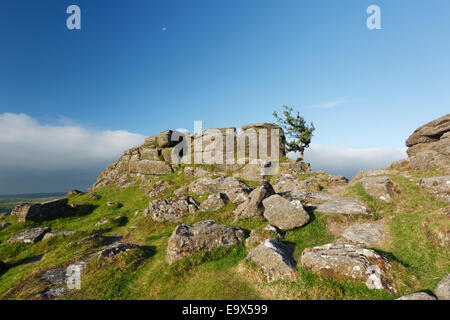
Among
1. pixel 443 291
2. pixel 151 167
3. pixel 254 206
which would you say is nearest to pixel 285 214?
pixel 254 206

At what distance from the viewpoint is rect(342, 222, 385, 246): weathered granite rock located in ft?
45.1

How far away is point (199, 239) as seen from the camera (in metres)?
14.5

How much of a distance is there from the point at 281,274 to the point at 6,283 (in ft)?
64.5

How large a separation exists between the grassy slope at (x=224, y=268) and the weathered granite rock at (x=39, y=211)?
6283mm

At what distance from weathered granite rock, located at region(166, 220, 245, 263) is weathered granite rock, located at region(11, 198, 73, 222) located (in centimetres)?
2585

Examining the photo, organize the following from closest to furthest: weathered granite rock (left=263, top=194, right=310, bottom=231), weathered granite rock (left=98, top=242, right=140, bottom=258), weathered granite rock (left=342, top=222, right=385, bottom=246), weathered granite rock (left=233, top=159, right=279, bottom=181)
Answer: weathered granite rock (left=342, top=222, right=385, bottom=246) → weathered granite rock (left=98, top=242, right=140, bottom=258) → weathered granite rock (left=263, top=194, right=310, bottom=231) → weathered granite rock (left=233, top=159, right=279, bottom=181)

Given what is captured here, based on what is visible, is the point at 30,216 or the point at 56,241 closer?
the point at 56,241

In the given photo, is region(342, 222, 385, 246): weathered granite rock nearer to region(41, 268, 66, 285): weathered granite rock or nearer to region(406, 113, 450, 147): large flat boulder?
region(41, 268, 66, 285): weathered granite rock

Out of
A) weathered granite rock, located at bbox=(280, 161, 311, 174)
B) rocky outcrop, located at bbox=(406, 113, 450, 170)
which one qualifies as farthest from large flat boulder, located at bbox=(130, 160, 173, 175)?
rocky outcrop, located at bbox=(406, 113, 450, 170)

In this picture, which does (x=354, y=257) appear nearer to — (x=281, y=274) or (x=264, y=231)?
(x=281, y=274)

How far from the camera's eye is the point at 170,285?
11461 mm

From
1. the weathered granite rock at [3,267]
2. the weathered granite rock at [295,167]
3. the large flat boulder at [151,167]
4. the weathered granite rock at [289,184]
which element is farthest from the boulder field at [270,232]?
the large flat boulder at [151,167]
